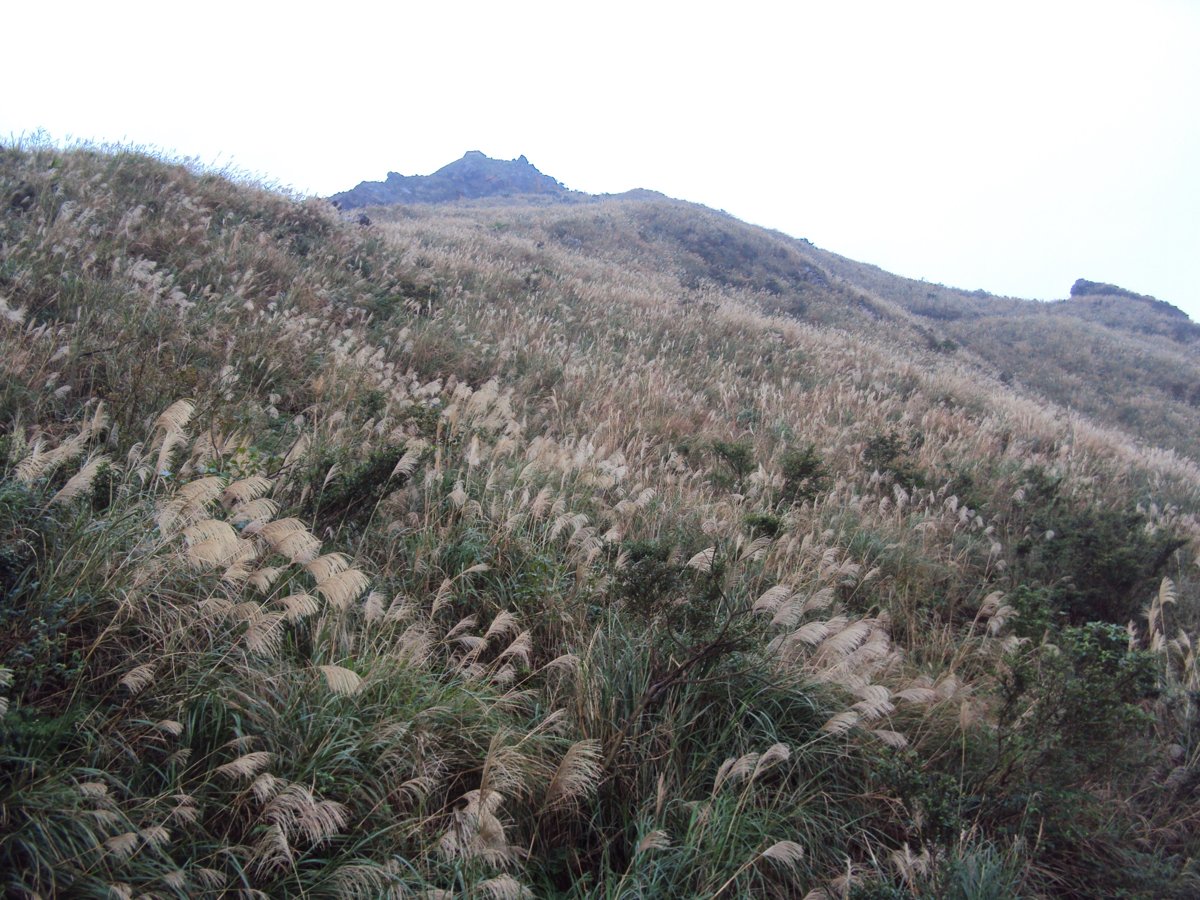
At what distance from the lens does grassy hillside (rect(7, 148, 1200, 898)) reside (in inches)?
70.5

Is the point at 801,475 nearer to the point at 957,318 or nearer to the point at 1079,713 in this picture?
the point at 1079,713

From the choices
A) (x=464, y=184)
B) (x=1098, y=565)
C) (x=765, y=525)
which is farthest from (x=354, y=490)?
(x=464, y=184)

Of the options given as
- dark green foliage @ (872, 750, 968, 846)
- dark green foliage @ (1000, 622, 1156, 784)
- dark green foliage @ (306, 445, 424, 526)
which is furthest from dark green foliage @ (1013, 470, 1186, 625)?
dark green foliage @ (306, 445, 424, 526)

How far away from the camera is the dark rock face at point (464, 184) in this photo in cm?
5959

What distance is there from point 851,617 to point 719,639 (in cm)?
157

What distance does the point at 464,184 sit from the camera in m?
68.2

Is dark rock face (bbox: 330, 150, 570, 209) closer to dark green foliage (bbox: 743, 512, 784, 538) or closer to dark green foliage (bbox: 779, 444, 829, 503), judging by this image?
dark green foliage (bbox: 779, 444, 829, 503)

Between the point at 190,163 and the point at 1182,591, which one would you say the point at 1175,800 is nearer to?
the point at 1182,591

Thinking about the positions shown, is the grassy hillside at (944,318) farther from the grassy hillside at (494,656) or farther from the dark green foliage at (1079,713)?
the dark green foliage at (1079,713)

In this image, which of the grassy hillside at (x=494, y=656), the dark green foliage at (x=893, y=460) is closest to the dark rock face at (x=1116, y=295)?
the dark green foliage at (x=893, y=460)

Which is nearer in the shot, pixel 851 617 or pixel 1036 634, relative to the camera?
pixel 1036 634

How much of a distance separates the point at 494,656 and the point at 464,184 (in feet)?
238

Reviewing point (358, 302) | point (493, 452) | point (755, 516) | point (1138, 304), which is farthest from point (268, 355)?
point (1138, 304)

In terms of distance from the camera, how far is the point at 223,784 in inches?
72.6
